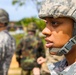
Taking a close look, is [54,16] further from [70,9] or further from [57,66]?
[57,66]

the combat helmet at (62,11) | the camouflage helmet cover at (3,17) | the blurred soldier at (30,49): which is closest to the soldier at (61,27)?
the combat helmet at (62,11)

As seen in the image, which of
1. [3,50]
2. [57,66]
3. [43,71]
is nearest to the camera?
[57,66]

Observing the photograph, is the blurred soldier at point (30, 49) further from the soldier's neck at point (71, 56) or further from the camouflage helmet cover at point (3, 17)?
the soldier's neck at point (71, 56)

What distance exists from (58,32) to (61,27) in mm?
45

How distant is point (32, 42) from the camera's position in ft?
30.9

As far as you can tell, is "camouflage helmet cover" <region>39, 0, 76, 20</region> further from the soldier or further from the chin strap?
the chin strap

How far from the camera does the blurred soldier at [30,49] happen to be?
9.45 m

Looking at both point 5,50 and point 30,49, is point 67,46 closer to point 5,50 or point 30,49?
point 5,50

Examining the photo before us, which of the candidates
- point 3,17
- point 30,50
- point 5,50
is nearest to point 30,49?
point 30,50

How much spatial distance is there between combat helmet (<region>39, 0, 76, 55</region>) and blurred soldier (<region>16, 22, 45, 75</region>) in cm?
655

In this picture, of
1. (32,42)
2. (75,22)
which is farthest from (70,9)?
(32,42)

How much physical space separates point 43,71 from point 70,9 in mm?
3867

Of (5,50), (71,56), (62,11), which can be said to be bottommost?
(5,50)

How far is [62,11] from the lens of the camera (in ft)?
9.11
